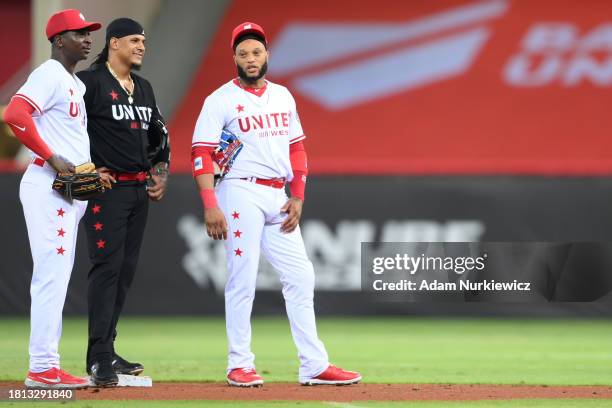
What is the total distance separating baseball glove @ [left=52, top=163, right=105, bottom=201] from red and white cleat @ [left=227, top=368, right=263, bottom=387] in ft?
4.45

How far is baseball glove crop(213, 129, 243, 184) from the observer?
22.2 ft

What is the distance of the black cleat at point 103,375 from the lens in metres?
6.59

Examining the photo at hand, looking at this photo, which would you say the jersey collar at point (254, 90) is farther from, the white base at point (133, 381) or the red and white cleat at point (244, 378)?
the white base at point (133, 381)

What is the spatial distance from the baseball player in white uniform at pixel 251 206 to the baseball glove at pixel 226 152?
0.03 meters

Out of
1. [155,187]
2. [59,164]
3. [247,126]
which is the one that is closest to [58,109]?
[59,164]

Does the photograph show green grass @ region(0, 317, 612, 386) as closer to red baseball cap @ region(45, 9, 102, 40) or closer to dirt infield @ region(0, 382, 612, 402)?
dirt infield @ region(0, 382, 612, 402)

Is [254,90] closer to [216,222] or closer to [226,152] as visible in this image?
[226,152]

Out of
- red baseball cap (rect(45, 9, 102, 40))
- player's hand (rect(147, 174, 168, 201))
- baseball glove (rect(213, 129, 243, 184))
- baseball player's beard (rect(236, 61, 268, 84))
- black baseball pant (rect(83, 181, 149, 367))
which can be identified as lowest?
black baseball pant (rect(83, 181, 149, 367))

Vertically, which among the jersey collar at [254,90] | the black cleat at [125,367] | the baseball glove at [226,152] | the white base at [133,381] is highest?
the jersey collar at [254,90]

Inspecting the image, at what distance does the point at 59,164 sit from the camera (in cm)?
620

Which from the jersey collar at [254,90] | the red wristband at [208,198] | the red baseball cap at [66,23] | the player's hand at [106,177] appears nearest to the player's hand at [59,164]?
the player's hand at [106,177]

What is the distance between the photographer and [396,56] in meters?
18.2

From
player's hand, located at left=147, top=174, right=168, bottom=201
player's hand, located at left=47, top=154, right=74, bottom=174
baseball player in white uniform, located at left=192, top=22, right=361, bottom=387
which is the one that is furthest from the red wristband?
player's hand, located at left=47, top=154, right=74, bottom=174

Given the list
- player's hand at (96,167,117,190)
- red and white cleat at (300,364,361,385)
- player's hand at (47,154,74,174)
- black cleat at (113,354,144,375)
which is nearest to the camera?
player's hand at (47,154,74,174)
